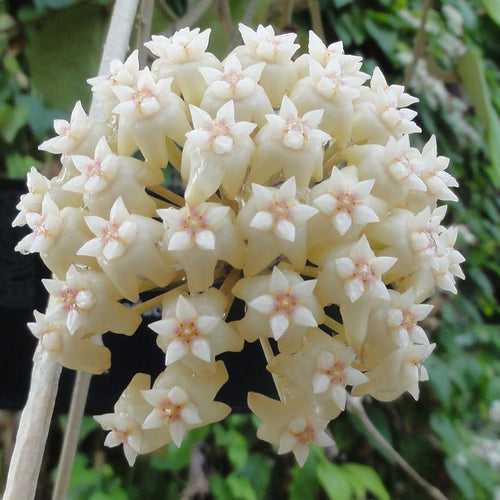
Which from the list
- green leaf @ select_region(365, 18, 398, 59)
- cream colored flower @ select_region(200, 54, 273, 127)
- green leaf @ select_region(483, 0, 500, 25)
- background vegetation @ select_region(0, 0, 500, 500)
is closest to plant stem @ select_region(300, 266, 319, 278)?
cream colored flower @ select_region(200, 54, 273, 127)

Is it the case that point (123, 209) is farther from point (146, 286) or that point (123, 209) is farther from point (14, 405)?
point (14, 405)

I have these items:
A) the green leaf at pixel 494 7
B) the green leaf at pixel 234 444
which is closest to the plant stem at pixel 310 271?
the green leaf at pixel 494 7

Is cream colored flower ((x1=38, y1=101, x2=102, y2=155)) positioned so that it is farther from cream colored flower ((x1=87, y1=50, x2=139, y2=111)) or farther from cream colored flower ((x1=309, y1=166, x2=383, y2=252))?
cream colored flower ((x1=309, y1=166, x2=383, y2=252))

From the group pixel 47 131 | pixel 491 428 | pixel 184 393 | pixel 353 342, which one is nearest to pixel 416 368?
pixel 353 342

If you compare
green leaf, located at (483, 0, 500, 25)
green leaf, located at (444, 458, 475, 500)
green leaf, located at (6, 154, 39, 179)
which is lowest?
green leaf, located at (444, 458, 475, 500)

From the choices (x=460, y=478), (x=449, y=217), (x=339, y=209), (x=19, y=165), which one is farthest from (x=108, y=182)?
(x=449, y=217)

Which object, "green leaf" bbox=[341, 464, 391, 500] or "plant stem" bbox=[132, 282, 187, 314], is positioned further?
"green leaf" bbox=[341, 464, 391, 500]
